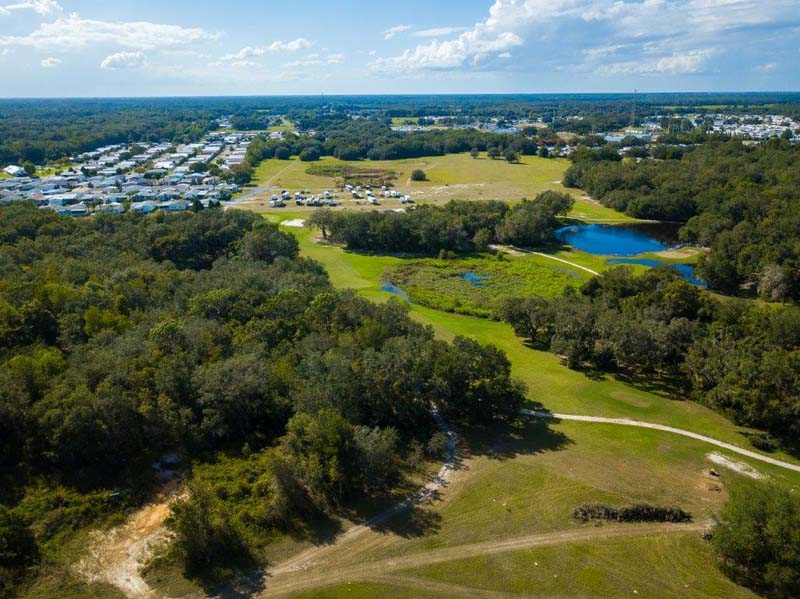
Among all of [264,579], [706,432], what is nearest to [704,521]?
[706,432]

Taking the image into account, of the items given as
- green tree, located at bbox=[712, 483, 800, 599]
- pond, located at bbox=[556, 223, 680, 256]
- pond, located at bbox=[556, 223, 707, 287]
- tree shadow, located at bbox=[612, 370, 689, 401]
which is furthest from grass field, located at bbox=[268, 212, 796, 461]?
pond, located at bbox=[556, 223, 680, 256]

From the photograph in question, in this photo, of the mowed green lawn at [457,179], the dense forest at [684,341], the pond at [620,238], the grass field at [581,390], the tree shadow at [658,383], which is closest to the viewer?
the dense forest at [684,341]

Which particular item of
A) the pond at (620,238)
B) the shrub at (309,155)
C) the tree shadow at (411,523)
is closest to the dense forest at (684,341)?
the tree shadow at (411,523)

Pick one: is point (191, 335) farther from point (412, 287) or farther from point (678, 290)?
point (678, 290)

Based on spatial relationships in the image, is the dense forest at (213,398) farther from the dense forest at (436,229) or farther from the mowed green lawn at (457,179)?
the mowed green lawn at (457,179)

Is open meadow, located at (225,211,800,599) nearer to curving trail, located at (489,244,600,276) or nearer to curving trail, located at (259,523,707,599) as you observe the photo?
curving trail, located at (259,523,707,599)
